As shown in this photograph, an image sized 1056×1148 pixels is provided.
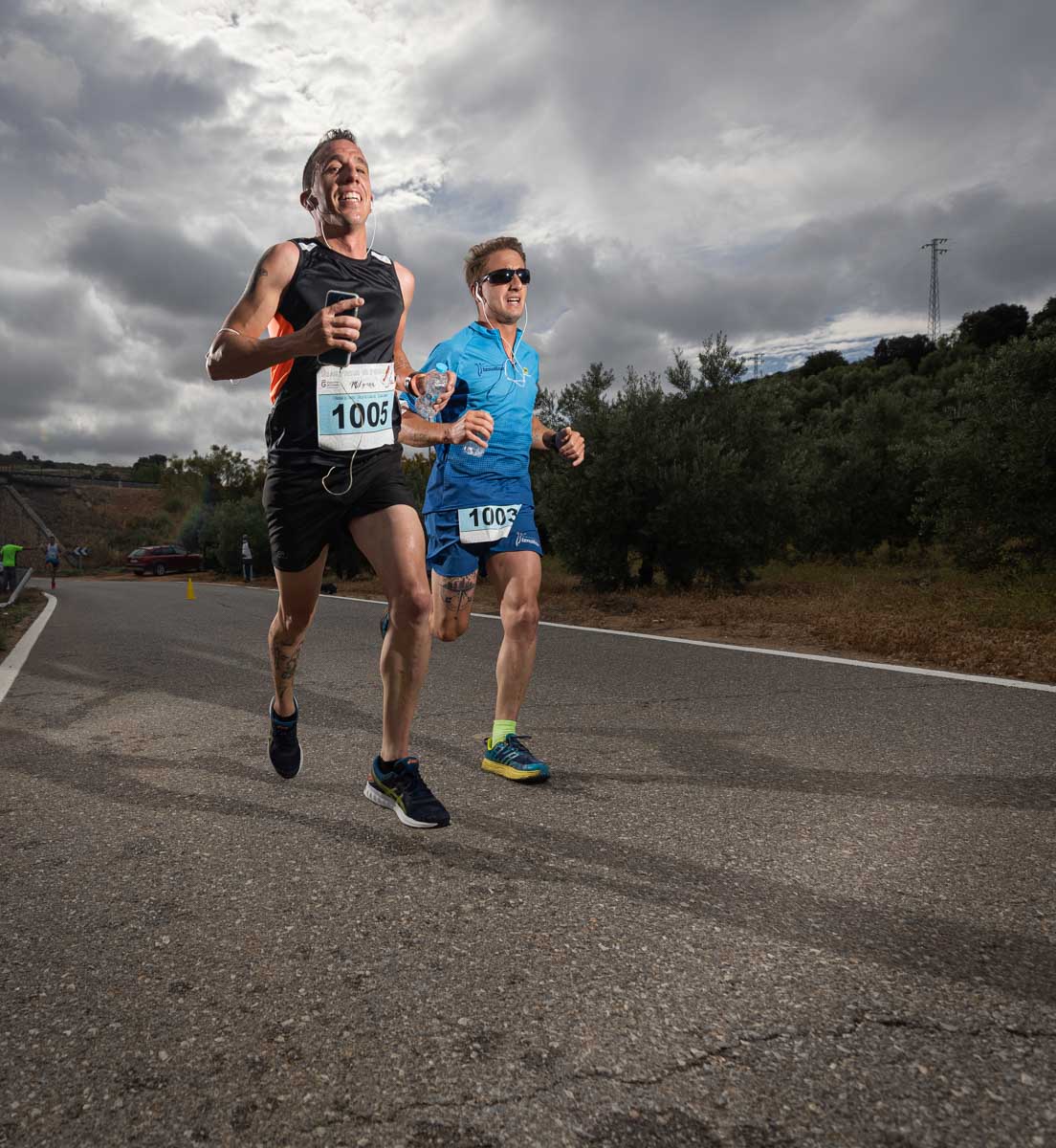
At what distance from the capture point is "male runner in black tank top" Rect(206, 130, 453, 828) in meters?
3.26

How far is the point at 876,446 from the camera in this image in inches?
1045

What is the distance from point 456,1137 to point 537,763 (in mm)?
2194

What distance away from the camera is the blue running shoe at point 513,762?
3582 millimetres

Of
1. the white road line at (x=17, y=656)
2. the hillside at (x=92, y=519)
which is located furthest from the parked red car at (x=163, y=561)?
the white road line at (x=17, y=656)

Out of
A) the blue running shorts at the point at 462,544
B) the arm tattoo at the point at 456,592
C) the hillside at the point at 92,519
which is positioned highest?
the hillside at the point at 92,519

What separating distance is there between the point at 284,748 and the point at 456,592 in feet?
3.94

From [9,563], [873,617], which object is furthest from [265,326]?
[9,563]

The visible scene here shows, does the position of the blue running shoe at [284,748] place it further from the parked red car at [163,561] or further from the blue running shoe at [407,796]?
the parked red car at [163,561]

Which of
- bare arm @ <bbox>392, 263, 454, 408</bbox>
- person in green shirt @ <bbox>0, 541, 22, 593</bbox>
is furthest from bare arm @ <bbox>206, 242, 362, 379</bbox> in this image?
person in green shirt @ <bbox>0, 541, 22, 593</bbox>

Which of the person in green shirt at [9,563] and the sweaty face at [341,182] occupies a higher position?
the sweaty face at [341,182]

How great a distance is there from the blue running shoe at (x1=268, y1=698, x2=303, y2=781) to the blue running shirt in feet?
4.29

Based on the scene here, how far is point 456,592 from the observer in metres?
4.45

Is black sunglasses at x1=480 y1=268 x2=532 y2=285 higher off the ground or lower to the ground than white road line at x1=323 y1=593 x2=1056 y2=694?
higher

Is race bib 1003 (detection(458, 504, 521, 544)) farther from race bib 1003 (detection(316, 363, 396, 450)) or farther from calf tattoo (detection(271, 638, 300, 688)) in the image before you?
calf tattoo (detection(271, 638, 300, 688))
